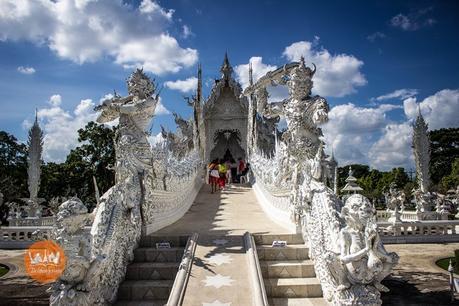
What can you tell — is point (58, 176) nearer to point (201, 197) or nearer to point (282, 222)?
point (201, 197)

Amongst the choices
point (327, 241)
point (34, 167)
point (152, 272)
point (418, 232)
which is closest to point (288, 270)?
point (327, 241)

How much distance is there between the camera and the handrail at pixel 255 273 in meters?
3.67

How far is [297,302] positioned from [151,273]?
1.89m

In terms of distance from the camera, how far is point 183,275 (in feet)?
13.7

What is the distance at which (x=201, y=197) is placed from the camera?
38.4 ft

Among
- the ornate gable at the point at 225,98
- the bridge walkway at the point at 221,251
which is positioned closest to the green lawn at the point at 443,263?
the bridge walkway at the point at 221,251

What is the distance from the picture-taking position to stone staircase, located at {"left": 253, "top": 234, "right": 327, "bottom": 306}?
429cm

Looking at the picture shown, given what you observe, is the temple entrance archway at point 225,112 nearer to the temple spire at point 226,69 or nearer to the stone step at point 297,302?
the temple spire at point 226,69

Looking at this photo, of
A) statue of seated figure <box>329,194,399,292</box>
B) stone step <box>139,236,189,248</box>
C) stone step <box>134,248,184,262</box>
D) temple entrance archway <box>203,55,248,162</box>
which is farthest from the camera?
temple entrance archway <box>203,55,248,162</box>

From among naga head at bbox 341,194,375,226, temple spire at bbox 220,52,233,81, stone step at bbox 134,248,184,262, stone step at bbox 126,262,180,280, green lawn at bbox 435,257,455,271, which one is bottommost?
green lawn at bbox 435,257,455,271

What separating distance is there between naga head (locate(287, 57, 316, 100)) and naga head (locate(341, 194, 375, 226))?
92.6 inches

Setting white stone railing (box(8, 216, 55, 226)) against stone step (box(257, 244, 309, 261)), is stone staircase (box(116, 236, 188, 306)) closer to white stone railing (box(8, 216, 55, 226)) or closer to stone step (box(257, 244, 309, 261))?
stone step (box(257, 244, 309, 261))

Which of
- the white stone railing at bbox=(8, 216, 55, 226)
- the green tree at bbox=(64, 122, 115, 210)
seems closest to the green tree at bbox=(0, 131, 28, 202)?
the green tree at bbox=(64, 122, 115, 210)

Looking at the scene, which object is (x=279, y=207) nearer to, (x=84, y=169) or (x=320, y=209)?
(x=320, y=209)
